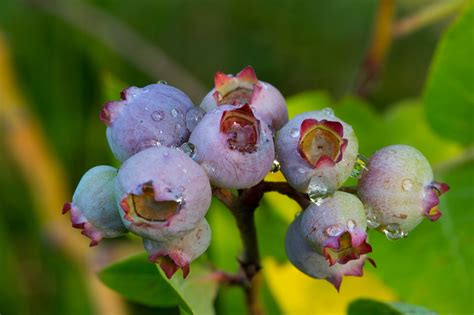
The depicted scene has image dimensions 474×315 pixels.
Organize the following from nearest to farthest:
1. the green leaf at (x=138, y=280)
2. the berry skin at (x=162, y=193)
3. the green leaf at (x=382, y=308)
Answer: the berry skin at (x=162, y=193) < the green leaf at (x=382, y=308) < the green leaf at (x=138, y=280)

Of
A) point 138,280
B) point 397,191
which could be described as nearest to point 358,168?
point 397,191

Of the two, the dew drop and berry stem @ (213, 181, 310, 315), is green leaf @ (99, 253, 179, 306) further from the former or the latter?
the dew drop

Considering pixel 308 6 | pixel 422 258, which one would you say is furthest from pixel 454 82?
pixel 308 6

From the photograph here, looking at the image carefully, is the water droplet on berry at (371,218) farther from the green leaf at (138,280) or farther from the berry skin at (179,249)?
the green leaf at (138,280)

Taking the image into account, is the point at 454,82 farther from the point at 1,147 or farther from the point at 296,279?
the point at 1,147

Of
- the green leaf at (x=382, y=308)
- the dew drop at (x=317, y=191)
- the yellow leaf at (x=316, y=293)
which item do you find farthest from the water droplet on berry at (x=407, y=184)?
the yellow leaf at (x=316, y=293)

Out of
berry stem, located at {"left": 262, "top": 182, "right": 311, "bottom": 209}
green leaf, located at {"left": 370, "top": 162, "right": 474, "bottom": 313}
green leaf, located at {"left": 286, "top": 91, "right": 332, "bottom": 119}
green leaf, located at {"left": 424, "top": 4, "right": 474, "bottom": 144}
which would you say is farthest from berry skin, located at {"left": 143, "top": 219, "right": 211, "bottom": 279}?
green leaf, located at {"left": 286, "top": 91, "right": 332, "bottom": 119}

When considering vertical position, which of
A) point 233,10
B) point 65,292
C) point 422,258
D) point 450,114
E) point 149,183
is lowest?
point 65,292
